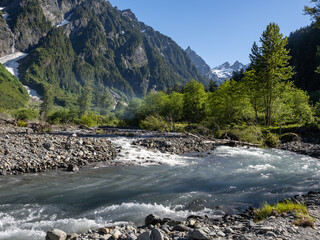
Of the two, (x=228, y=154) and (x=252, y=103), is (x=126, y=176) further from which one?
(x=252, y=103)

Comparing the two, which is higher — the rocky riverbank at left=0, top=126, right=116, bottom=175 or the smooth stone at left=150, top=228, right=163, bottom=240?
the smooth stone at left=150, top=228, right=163, bottom=240

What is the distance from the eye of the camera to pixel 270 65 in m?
31.0

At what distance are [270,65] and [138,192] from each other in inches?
1192

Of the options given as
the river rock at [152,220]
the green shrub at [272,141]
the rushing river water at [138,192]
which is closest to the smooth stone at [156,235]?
the river rock at [152,220]

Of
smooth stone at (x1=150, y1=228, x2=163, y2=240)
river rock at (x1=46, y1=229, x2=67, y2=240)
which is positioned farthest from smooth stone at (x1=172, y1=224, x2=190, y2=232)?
river rock at (x1=46, y1=229, x2=67, y2=240)

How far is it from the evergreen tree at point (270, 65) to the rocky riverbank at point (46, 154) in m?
26.0

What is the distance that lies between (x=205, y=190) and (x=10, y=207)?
24.1 feet

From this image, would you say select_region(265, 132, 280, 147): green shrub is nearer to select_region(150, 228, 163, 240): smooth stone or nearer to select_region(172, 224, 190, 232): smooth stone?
select_region(172, 224, 190, 232): smooth stone

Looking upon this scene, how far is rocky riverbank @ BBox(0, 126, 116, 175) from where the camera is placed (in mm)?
11359

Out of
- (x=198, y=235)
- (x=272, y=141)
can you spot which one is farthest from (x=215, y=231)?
(x=272, y=141)

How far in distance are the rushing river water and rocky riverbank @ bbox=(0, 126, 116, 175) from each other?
104 centimetres

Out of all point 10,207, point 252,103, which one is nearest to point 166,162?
point 10,207

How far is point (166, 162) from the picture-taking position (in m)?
14.7

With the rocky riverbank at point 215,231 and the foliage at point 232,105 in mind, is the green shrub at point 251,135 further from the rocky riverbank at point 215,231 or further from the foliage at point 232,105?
the rocky riverbank at point 215,231
